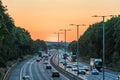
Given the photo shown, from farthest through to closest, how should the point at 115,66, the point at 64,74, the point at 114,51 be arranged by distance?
the point at 114,51 → the point at 115,66 → the point at 64,74

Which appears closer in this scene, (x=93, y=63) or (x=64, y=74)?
(x=64, y=74)

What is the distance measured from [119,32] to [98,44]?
113ft

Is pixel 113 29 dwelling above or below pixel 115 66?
above

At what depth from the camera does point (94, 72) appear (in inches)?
4754

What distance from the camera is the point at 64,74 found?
11531 cm

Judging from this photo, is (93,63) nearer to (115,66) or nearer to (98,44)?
(115,66)

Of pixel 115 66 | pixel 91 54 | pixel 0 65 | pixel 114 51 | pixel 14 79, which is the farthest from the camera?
pixel 91 54

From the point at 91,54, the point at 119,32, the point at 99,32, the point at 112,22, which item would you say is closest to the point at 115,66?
the point at 119,32

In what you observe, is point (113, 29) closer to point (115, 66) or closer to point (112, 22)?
point (112, 22)

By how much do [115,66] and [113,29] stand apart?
21.6m

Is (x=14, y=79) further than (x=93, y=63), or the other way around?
(x=93, y=63)

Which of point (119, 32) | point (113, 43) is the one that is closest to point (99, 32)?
point (113, 43)

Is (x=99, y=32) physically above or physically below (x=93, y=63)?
above

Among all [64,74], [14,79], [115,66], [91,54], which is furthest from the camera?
[91,54]
